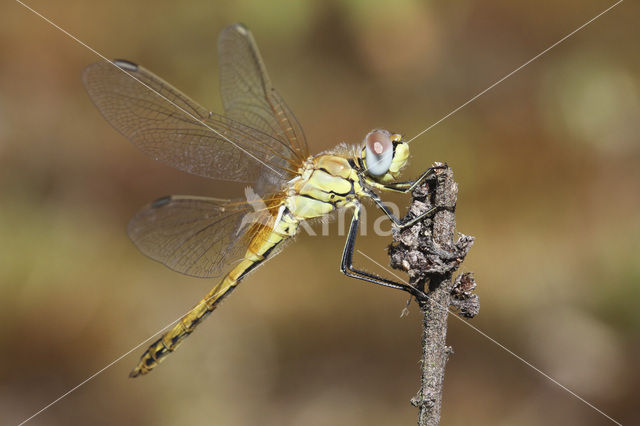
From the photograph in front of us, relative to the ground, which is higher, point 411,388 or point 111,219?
point 411,388

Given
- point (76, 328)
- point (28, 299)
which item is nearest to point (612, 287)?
point (76, 328)

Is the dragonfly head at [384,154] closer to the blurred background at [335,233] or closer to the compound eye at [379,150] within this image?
the compound eye at [379,150]

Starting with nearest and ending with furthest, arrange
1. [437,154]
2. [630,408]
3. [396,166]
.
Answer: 1. [396,166]
2. [630,408]
3. [437,154]

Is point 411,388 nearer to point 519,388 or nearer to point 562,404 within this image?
point 519,388

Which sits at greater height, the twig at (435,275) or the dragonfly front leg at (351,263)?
the dragonfly front leg at (351,263)

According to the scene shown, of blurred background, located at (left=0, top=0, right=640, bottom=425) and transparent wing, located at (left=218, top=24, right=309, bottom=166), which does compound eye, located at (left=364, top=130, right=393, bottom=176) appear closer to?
transparent wing, located at (left=218, top=24, right=309, bottom=166)

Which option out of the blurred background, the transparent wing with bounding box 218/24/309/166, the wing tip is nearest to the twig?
the transparent wing with bounding box 218/24/309/166

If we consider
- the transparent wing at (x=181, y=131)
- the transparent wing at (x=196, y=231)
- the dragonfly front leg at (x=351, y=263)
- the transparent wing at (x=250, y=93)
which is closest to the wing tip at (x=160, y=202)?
the transparent wing at (x=196, y=231)
